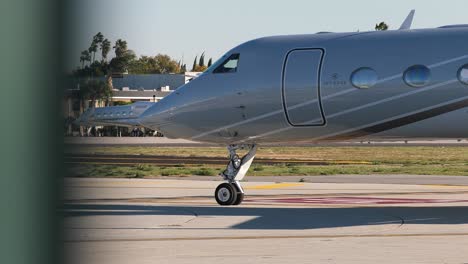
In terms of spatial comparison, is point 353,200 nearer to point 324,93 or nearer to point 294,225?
point 324,93

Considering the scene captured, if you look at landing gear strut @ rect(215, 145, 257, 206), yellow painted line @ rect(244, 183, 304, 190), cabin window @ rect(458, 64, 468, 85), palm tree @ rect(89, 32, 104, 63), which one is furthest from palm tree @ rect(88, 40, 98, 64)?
yellow painted line @ rect(244, 183, 304, 190)

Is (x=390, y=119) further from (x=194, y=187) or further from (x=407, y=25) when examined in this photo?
(x=194, y=187)

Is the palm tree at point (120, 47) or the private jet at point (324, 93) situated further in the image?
the private jet at point (324, 93)

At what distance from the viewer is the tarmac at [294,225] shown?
11.4 metres

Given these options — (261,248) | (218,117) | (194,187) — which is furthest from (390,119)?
(194,187)

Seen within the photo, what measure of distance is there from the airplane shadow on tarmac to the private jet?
3.78 feet

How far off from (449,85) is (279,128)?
3.53m

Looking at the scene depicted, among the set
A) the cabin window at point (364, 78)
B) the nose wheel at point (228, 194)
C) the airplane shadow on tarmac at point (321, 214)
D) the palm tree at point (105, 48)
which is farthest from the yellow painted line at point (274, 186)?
the palm tree at point (105, 48)

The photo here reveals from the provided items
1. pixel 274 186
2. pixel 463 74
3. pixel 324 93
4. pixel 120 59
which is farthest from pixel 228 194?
pixel 120 59

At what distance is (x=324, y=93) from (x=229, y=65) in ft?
7.85

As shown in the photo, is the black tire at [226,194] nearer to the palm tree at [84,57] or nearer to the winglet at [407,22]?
the winglet at [407,22]

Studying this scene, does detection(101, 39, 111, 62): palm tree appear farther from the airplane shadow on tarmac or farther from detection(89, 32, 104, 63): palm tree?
the airplane shadow on tarmac

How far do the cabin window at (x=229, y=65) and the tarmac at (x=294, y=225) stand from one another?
112 inches

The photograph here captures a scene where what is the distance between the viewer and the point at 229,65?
19453mm
